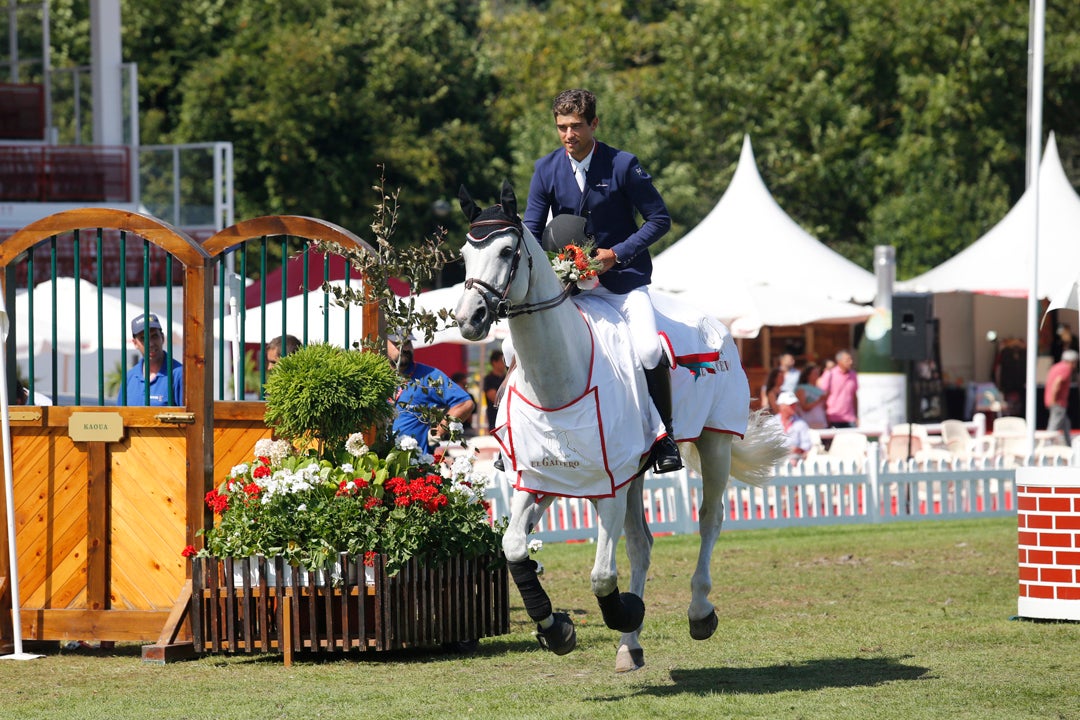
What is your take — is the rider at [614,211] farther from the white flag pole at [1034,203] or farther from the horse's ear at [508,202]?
the white flag pole at [1034,203]

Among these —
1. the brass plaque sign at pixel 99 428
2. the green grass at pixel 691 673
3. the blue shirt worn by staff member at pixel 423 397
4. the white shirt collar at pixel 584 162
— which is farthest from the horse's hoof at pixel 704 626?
the brass plaque sign at pixel 99 428

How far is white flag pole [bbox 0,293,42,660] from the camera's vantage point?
30.3 ft

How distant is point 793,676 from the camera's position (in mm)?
8086

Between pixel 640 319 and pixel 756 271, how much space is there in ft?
58.5

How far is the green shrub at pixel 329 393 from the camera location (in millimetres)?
8805

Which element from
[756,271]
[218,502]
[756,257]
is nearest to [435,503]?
[218,502]

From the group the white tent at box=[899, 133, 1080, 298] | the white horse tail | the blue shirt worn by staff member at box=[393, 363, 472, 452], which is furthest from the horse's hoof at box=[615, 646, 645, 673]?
the white tent at box=[899, 133, 1080, 298]

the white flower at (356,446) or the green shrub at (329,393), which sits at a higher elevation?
the green shrub at (329,393)

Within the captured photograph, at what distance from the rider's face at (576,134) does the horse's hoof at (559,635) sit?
7.81 ft

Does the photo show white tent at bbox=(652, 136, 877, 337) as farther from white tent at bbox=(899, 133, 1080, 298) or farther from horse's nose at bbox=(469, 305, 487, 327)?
horse's nose at bbox=(469, 305, 487, 327)

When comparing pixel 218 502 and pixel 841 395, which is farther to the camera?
pixel 841 395

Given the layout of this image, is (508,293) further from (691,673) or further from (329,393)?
(691,673)

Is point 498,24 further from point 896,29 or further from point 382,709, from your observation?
point 382,709

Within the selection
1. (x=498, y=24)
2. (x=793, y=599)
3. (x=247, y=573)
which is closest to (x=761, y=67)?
(x=498, y=24)
